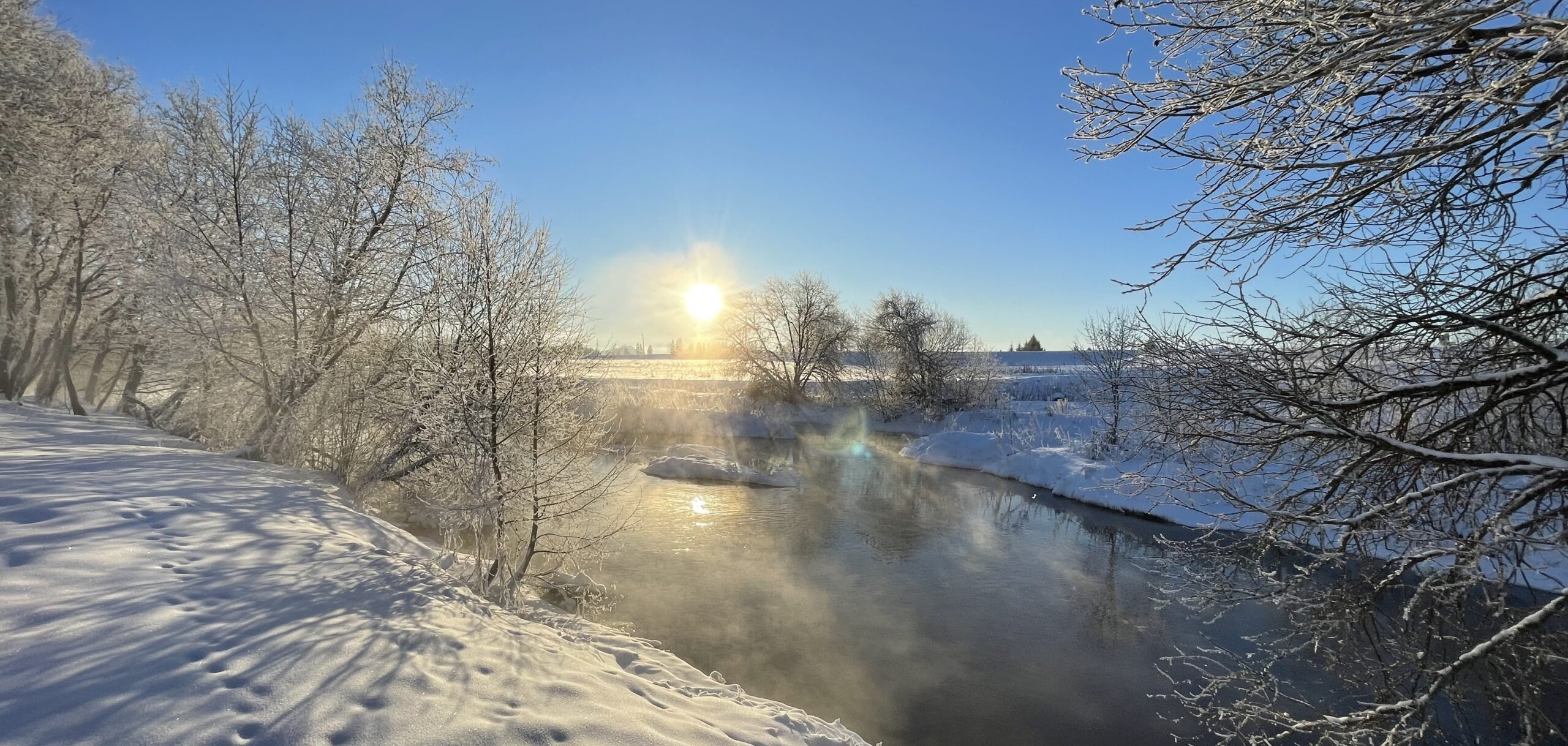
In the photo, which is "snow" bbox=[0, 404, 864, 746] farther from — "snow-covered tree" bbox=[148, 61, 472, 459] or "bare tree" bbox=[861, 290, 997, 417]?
"bare tree" bbox=[861, 290, 997, 417]

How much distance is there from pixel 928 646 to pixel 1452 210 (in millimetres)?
6925

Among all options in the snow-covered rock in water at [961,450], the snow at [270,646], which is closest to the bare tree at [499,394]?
the snow at [270,646]

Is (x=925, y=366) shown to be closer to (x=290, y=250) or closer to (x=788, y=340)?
(x=788, y=340)

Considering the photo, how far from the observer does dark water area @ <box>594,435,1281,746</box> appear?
713 centimetres

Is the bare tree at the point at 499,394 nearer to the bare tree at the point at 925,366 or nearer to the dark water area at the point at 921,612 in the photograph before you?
the dark water area at the point at 921,612

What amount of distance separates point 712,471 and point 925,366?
60.7ft

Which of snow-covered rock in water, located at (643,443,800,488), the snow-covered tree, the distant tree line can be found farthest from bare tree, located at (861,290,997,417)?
the snow-covered tree

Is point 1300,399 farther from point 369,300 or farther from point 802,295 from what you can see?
point 802,295

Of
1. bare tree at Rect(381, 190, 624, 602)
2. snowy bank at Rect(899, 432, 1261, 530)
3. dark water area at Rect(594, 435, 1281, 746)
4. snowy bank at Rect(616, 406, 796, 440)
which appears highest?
bare tree at Rect(381, 190, 624, 602)

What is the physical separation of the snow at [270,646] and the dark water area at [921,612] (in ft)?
5.03

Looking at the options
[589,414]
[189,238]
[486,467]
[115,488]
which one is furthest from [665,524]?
[189,238]

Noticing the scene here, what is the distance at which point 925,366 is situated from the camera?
35250 mm

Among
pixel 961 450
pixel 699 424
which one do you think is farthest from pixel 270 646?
pixel 699 424

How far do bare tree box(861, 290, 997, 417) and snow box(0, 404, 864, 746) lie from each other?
29.2m
